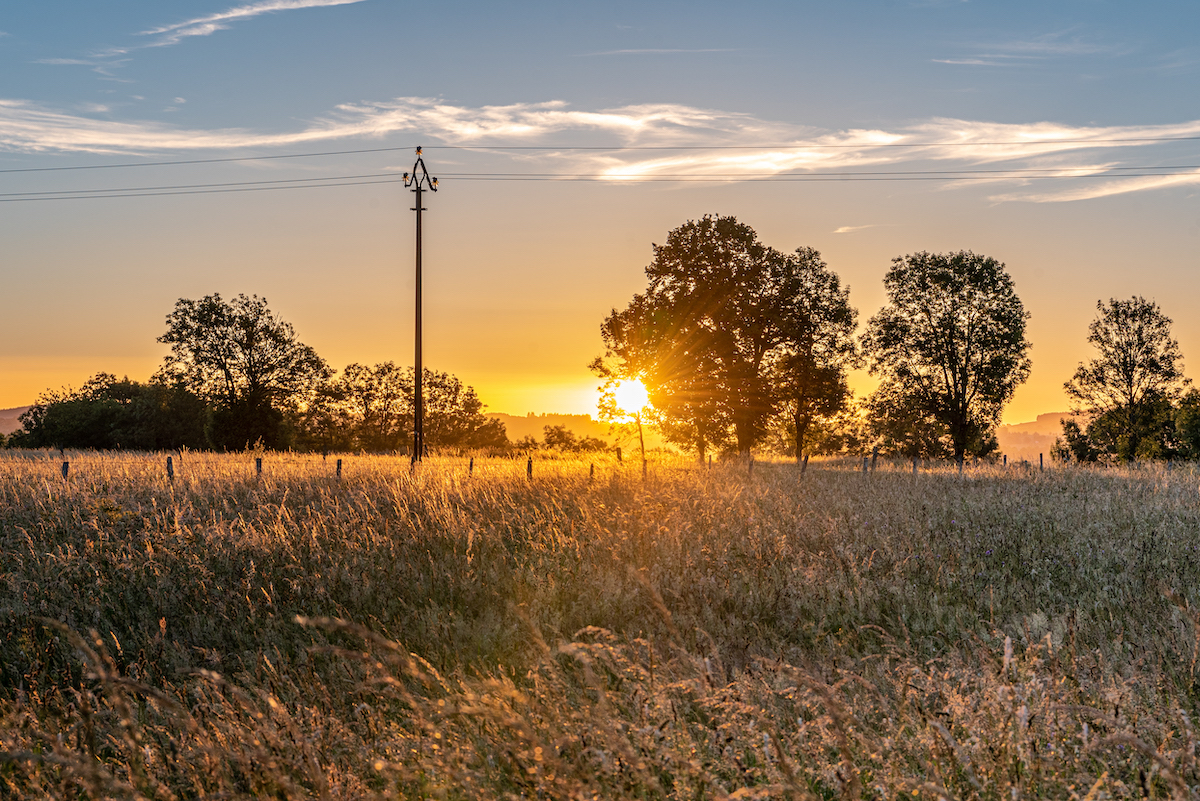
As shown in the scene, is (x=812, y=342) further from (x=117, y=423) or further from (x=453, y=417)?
(x=117, y=423)

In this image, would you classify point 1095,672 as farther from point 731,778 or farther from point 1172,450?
point 1172,450

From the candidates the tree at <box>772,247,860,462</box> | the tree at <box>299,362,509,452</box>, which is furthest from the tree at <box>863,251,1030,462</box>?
the tree at <box>299,362,509,452</box>

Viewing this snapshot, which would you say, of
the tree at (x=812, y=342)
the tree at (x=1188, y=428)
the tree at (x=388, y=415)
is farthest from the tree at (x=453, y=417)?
the tree at (x=1188, y=428)

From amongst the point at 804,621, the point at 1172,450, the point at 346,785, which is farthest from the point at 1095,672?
the point at 1172,450

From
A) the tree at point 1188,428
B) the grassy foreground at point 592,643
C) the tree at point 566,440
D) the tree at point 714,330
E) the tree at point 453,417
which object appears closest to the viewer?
the grassy foreground at point 592,643

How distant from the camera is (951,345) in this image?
3969 cm

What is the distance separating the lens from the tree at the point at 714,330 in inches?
1307

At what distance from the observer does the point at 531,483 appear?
13.4 meters

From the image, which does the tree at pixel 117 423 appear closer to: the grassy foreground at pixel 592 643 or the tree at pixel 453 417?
the tree at pixel 453 417

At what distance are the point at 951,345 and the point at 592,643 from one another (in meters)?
39.0

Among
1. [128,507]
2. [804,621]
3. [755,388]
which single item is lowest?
[804,621]

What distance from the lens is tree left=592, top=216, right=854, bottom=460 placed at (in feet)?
109

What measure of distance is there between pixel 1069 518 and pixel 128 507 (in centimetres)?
1297

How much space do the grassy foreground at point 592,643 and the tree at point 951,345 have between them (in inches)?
1126
